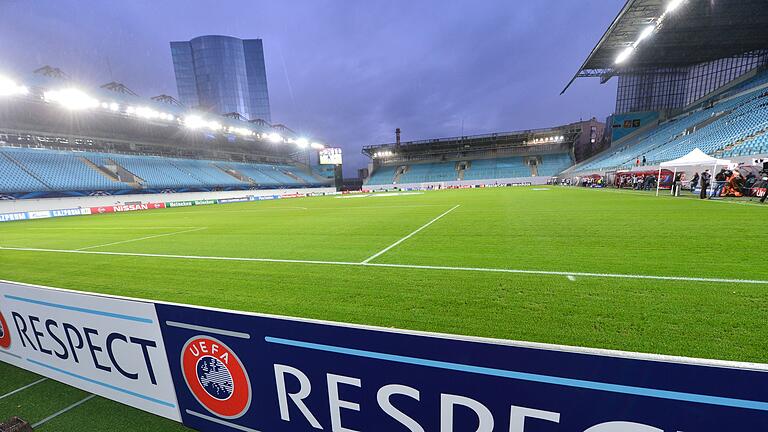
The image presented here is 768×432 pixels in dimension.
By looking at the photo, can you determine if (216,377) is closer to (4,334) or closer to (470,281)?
(4,334)

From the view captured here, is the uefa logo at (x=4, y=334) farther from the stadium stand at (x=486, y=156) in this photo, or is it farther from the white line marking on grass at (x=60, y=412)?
the stadium stand at (x=486, y=156)

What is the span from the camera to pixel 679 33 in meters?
28.3

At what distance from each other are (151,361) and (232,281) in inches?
104

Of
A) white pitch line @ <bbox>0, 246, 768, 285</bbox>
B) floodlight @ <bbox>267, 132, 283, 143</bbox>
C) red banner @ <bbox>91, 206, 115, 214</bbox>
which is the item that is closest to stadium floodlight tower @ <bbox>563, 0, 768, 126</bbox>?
white pitch line @ <bbox>0, 246, 768, 285</bbox>

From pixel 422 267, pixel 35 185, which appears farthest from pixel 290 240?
pixel 35 185

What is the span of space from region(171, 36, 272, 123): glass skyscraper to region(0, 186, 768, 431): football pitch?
79451mm

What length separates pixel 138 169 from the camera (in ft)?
109

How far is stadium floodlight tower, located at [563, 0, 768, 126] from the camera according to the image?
23375 mm

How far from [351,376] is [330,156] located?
57.2m

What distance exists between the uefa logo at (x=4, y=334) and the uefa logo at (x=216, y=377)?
90.3 inches

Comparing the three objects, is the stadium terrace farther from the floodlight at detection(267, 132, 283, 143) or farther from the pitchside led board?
the floodlight at detection(267, 132, 283, 143)

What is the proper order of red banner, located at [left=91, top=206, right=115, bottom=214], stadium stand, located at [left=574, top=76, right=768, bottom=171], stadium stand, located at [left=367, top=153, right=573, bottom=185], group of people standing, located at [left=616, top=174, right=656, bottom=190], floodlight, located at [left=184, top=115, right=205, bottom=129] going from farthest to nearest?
1. stadium stand, located at [left=367, top=153, right=573, bottom=185]
2. floodlight, located at [left=184, top=115, right=205, bottom=129]
3. red banner, located at [left=91, top=206, right=115, bottom=214]
4. group of people standing, located at [left=616, top=174, right=656, bottom=190]
5. stadium stand, located at [left=574, top=76, right=768, bottom=171]

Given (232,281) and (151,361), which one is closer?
(151,361)

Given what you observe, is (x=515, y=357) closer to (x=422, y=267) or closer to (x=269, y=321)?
(x=269, y=321)
